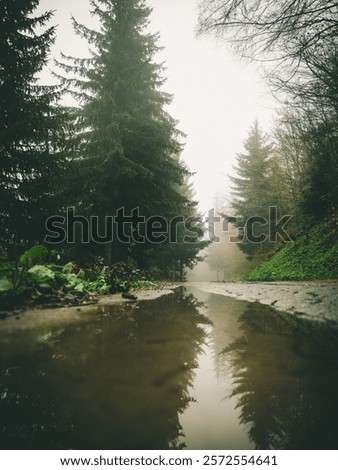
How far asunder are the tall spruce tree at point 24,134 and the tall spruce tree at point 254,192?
17.5m

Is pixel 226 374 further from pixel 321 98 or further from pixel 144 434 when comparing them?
pixel 321 98

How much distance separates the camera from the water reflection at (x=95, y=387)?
93cm

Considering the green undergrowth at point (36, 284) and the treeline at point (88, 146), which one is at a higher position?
the treeline at point (88, 146)

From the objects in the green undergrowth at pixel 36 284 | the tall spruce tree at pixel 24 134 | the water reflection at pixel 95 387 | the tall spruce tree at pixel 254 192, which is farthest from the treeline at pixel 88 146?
the tall spruce tree at pixel 254 192

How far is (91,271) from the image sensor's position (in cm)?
632

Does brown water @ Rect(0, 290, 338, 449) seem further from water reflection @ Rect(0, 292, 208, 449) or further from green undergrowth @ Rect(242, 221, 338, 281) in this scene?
green undergrowth @ Rect(242, 221, 338, 281)

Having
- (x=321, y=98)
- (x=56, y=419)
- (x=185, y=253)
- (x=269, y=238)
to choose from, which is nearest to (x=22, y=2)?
(x=321, y=98)

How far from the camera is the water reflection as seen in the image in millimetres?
927

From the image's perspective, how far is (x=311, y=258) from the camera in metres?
11.1

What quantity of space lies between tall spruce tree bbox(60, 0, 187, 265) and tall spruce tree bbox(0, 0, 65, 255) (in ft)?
4.59

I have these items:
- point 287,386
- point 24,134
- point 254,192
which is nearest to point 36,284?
point 287,386

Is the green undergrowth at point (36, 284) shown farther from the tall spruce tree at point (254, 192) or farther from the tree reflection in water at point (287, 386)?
the tall spruce tree at point (254, 192)
